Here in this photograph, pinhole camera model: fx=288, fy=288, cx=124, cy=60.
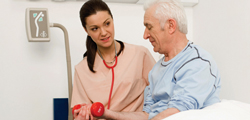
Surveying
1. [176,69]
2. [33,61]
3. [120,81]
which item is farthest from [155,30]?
[33,61]

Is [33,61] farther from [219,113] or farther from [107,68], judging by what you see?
[219,113]

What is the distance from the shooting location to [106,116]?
1.36 m

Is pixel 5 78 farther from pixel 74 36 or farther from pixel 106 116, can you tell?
pixel 106 116

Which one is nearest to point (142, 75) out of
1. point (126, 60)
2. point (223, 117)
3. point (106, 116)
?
point (126, 60)

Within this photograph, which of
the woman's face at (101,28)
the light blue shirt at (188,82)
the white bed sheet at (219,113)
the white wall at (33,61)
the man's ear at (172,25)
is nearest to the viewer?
the white bed sheet at (219,113)

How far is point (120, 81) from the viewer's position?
1.68 meters

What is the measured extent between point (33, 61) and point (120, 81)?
2.51ft

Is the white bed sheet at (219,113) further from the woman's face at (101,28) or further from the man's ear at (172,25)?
the woman's face at (101,28)

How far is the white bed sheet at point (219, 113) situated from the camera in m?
0.91

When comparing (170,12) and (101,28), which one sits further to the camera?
(101,28)

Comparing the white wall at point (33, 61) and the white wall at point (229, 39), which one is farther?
the white wall at point (33, 61)

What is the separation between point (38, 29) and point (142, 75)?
0.74 metres

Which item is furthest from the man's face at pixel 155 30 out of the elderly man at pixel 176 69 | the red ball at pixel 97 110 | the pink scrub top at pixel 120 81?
the pink scrub top at pixel 120 81

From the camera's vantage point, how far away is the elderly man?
1.08 m
